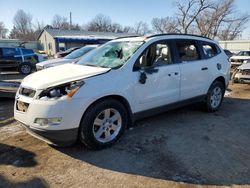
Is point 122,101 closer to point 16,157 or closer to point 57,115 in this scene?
point 57,115

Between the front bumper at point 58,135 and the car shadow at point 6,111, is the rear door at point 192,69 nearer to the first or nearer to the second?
the front bumper at point 58,135

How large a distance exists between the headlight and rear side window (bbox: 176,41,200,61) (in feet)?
8.02

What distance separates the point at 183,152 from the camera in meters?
3.76

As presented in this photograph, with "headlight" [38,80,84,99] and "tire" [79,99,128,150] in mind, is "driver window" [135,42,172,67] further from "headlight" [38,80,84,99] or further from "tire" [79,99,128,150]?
"headlight" [38,80,84,99]

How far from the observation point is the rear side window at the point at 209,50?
5539 mm

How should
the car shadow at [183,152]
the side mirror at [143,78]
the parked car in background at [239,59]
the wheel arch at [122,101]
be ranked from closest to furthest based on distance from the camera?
the car shadow at [183,152] → the wheel arch at [122,101] → the side mirror at [143,78] → the parked car in background at [239,59]

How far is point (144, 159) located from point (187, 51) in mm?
2668

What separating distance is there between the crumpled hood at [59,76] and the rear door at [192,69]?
184 centimetres

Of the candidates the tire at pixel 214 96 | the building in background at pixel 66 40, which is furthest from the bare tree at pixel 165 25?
the tire at pixel 214 96

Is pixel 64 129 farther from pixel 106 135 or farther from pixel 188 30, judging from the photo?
pixel 188 30

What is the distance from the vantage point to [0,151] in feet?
12.5

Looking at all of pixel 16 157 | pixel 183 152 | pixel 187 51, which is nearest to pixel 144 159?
pixel 183 152

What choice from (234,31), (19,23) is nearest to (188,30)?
(234,31)

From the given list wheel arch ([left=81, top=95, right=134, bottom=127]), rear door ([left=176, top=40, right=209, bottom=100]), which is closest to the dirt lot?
wheel arch ([left=81, top=95, right=134, bottom=127])
